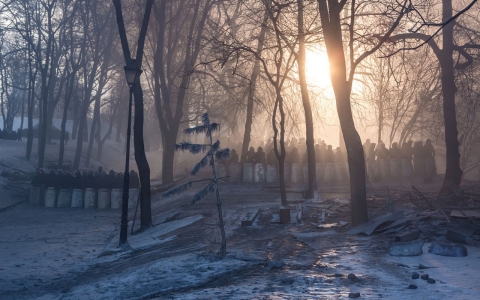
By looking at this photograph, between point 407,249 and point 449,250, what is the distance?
2.20 feet

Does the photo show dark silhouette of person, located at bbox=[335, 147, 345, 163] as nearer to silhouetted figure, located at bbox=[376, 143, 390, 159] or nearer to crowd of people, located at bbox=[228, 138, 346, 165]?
crowd of people, located at bbox=[228, 138, 346, 165]

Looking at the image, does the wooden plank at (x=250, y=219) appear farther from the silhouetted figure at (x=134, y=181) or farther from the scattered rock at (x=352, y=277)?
the silhouetted figure at (x=134, y=181)

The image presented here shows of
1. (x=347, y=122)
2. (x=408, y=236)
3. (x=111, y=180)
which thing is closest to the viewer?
(x=408, y=236)

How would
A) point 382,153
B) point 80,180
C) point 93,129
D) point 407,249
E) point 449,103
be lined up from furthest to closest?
point 93,129 < point 382,153 < point 80,180 < point 449,103 < point 407,249

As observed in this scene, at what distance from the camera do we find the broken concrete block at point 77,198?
75.1 ft

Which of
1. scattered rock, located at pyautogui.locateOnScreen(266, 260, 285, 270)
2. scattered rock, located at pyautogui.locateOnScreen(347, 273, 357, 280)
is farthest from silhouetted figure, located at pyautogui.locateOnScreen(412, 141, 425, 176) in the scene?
scattered rock, located at pyautogui.locateOnScreen(347, 273, 357, 280)

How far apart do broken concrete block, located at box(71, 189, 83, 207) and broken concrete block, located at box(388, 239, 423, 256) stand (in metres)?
17.4

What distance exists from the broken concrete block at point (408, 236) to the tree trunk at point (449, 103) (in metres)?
6.98

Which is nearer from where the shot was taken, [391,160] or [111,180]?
[111,180]

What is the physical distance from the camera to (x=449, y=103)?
1617 cm

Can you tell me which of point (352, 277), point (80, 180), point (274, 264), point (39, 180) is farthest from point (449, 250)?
point (39, 180)

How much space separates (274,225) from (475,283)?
275 inches

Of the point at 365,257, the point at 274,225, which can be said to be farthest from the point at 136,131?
the point at 365,257

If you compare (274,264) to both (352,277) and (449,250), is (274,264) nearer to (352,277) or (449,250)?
(352,277)
